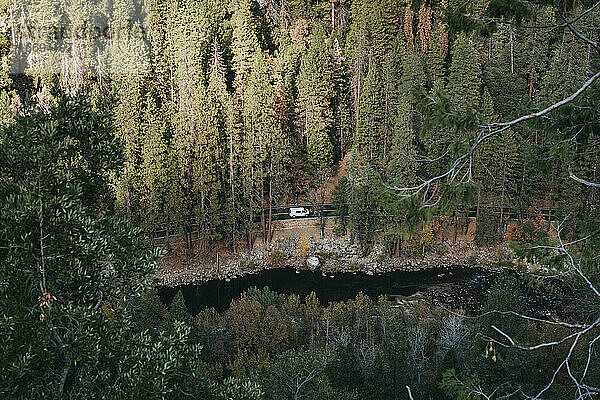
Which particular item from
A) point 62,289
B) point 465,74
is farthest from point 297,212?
point 62,289

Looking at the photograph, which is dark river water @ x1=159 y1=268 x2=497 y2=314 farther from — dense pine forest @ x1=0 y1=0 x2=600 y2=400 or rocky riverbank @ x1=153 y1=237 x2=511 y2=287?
dense pine forest @ x1=0 y1=0 x2=600 y2=400

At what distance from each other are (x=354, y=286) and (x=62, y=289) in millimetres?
21238

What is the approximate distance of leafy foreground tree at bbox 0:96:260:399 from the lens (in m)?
6.91

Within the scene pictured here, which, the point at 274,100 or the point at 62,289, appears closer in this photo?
the point at 62,289

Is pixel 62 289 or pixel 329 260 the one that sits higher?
pixel 62 289

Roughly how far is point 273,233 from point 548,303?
15.9 metres

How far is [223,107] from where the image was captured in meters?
31.8

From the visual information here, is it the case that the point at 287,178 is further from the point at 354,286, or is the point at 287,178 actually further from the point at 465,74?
the point at 465,74

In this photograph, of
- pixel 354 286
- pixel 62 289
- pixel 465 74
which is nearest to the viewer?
pixel 62 289

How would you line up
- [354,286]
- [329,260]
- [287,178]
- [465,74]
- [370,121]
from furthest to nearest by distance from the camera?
[370,121]
[465,74]
[287,178]
[329,260]
[354,286]

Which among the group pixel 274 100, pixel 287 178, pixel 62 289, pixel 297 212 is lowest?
pixel 297 212

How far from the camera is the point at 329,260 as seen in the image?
1219 inches

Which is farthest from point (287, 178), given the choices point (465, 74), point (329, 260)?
point (465, 74)

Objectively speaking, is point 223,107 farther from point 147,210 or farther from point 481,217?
point 481,217
